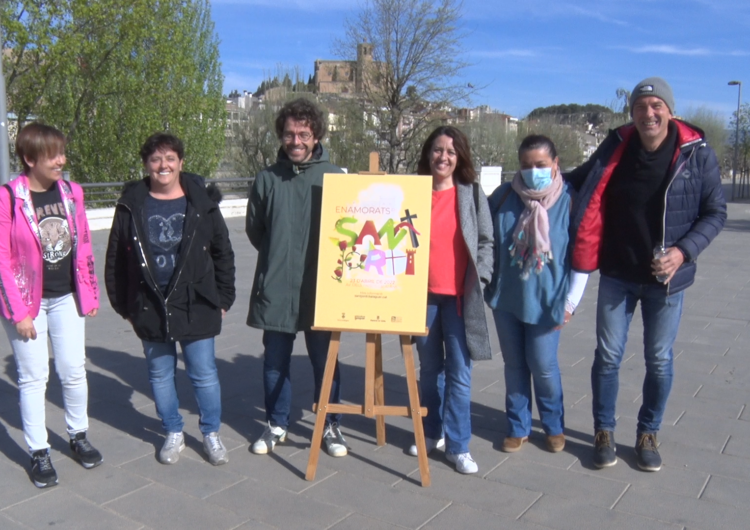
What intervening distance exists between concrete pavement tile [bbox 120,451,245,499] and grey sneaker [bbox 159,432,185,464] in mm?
28

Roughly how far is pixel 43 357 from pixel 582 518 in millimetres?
2778

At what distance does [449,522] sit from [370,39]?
26.1 meters

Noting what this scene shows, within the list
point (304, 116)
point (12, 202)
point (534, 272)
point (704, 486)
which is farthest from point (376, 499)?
point (12, 202)

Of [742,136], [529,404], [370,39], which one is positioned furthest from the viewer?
[742,136]

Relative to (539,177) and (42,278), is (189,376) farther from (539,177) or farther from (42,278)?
(539,177)

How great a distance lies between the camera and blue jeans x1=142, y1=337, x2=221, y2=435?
12.5ft

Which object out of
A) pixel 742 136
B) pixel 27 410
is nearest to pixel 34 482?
pixel 27 410

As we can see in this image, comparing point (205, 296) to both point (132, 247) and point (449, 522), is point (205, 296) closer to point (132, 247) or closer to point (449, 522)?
point (132, 247)

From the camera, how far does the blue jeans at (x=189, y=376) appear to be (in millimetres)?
3801

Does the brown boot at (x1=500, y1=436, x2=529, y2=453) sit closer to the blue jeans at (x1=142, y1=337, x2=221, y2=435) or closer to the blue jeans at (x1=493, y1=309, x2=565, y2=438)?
the blue jeans at (x1=493, y1=309, x2=565, y2=438)

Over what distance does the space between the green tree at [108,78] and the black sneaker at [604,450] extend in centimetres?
1508

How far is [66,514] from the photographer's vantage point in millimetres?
3258

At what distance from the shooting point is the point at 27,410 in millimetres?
3602

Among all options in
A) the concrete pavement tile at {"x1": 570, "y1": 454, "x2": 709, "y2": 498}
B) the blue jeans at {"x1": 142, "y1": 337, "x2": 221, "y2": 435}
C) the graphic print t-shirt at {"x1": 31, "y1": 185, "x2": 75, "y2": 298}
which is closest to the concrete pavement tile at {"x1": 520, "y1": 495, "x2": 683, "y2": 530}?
the concrete pavement tile at {"x1": 570, "y1": 454, "x2": 709, "y2": 498}
